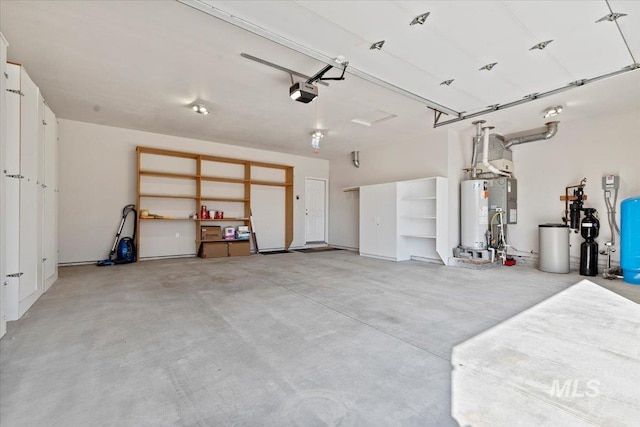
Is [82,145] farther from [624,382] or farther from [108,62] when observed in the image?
[624,382]

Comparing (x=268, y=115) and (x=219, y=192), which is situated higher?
(x=268, y=115)

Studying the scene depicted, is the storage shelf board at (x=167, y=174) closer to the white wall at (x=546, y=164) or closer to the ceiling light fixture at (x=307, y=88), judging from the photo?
the ceiling light fixture at (x=307, y=88)

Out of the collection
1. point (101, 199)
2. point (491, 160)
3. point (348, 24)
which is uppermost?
point (348, 24)

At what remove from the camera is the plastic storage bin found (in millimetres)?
5020

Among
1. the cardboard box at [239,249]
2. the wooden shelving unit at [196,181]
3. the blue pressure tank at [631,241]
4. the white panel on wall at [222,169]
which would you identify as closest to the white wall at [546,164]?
the blue pressure tank at [631,241]

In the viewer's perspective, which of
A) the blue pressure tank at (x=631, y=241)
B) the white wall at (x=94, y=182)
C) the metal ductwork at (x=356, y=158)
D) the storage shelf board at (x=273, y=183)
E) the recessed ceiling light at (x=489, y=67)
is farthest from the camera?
the metal ductwork at (x=356, y=158)

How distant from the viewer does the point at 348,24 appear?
103 inches

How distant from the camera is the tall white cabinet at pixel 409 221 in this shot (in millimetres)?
5895

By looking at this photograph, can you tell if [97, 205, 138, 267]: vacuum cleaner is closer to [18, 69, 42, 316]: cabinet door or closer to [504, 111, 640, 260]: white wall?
[18, 69, 42, 316]: cabinet door

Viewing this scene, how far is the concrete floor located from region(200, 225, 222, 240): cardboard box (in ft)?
8.24

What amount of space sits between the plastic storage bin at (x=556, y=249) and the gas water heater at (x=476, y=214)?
100 centimetres

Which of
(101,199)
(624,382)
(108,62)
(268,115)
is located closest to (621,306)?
(624,382)

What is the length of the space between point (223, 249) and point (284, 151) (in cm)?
328

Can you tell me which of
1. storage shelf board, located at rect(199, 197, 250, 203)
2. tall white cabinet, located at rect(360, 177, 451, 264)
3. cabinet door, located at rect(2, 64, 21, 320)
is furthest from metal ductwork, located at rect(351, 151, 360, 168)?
cabinet door, located at rect(2, 64, 21, 320)
